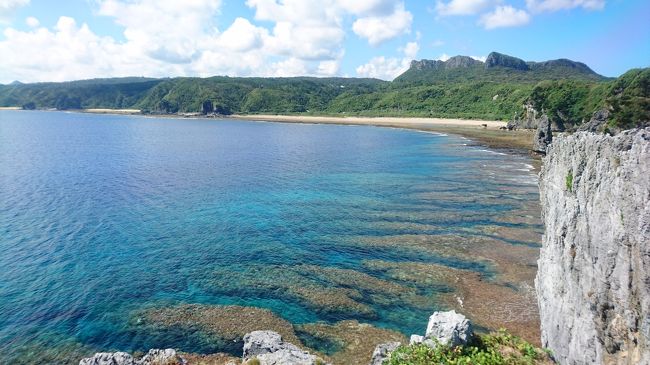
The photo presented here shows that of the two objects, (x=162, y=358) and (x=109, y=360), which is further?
(x=162, y=358)

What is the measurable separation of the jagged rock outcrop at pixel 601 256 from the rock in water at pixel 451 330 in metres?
4.93

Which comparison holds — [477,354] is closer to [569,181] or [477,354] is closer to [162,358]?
[569,181]

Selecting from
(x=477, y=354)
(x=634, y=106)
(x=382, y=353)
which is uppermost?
(x=634, y=106)

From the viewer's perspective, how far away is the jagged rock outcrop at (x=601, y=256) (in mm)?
14602

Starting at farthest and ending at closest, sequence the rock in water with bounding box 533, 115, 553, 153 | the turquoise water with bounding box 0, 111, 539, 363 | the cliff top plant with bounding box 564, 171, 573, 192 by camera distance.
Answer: the rock in water with bounding box 533, 115, 553, 153, the turquoise water with bounding box 0, 111, 539, 363, the cliff top plant with bounding box 564, 171, 573, 192

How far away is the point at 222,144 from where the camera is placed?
143375 millimetres

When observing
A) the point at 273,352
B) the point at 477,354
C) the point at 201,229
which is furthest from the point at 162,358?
the point at 201,229

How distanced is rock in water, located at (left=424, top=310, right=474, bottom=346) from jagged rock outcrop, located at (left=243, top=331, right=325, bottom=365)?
617cm

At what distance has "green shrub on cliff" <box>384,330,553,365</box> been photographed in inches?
727

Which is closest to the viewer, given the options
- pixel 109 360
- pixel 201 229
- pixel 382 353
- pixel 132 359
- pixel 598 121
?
pixel 109 360

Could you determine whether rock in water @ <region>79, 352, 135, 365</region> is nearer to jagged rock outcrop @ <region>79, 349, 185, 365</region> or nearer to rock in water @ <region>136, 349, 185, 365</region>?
jagged rock outcrop @ <region>79, 349, 185, 365</region>

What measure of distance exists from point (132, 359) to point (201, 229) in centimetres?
2692

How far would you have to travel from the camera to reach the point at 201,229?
155 feet

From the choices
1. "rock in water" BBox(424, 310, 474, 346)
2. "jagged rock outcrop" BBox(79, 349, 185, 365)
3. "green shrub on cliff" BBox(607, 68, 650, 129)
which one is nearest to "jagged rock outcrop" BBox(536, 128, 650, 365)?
"rock in water" BBox(424, 310, 474, 346)
